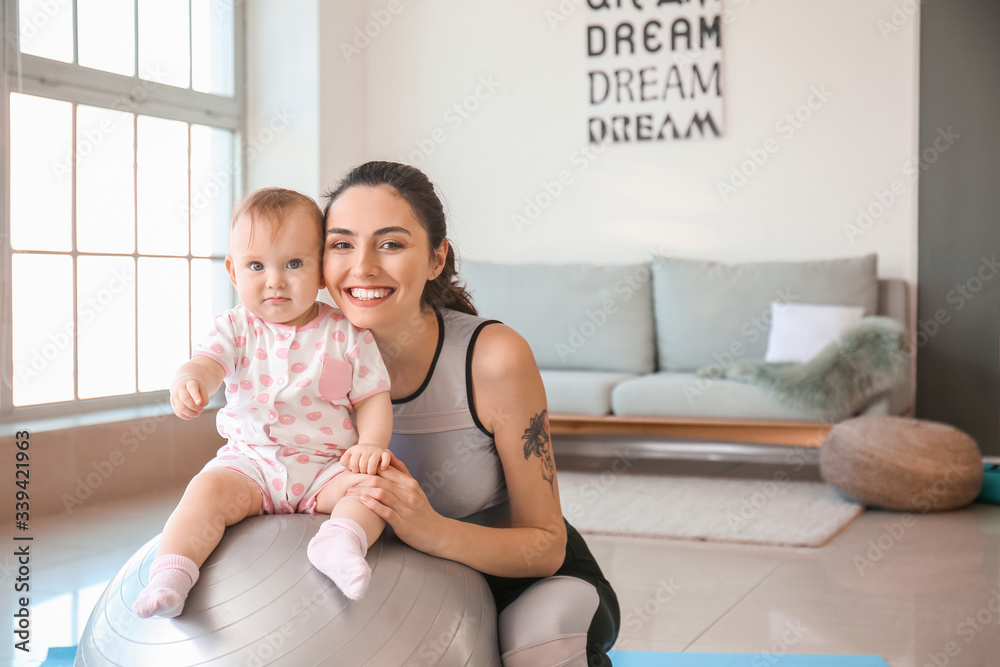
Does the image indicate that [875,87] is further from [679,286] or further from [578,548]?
[578,548]

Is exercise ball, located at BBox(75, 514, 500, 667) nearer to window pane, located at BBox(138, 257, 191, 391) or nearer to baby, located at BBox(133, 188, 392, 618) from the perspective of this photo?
baby, located at BBox(133, 188, 392, 618)

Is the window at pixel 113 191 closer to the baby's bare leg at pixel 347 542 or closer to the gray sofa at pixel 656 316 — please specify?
the gray sofa at pixel 656 316

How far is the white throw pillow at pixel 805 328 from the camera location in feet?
13.5

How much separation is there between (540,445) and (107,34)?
11.0 ft

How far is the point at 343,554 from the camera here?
112 centimetres

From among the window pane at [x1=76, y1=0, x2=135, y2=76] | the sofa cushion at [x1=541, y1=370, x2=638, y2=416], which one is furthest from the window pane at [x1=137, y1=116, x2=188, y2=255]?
the sofa cushion at [x1=541, y1=370, x2=638, y2=416]

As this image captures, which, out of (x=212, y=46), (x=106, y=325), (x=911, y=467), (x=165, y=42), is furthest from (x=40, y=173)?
(x=911, y=467)

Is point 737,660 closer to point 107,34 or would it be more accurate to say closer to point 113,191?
point 113,191

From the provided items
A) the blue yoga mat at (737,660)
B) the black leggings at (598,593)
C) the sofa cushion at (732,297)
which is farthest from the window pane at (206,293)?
the black leggings at (598,593)

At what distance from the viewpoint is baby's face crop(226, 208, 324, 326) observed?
143 centimetres

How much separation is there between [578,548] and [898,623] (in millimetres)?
1148

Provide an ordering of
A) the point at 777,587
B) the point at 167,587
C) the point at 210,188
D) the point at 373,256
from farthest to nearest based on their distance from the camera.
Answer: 1. the point at 210,188
2. the point at 777,587
3. the point at 373,256
4. the point at 167,587

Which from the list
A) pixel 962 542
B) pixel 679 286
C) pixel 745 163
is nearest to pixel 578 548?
pixel 962 542

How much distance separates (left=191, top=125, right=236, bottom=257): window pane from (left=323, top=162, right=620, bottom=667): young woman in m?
3.14
